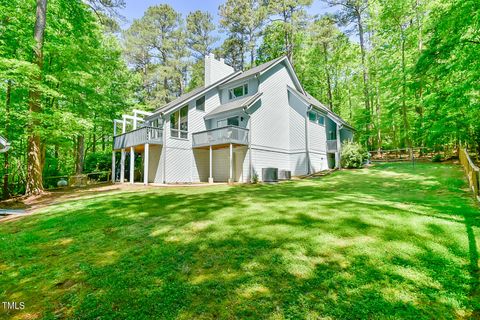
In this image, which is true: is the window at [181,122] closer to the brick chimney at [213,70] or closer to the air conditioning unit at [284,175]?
the brick chimney at [213,70]

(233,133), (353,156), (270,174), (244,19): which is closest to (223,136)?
(233,133)

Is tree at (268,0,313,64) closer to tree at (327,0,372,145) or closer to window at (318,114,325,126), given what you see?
tree at (327,0,372,145)

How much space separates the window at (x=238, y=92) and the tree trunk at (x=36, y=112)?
12947mm

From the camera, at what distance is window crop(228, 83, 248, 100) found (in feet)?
66.7

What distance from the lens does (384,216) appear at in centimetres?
642

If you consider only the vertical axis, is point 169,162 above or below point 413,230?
above

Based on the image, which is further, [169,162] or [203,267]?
[169,162]

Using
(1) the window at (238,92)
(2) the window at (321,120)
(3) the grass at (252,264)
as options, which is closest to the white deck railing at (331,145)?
(2) the window at (321,120)

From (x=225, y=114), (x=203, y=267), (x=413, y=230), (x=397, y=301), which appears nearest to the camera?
(x=397, y=301)

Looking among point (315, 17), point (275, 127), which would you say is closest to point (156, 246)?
point (275, 127)

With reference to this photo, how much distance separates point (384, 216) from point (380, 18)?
25939mm

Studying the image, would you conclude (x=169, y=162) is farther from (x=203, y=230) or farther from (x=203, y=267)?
(x=203, y=267)

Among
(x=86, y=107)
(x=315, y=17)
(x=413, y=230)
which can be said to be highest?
(x=315, y=17)

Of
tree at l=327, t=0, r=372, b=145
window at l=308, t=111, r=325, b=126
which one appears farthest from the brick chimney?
tree at l=327, t=0, r=372, b=145
